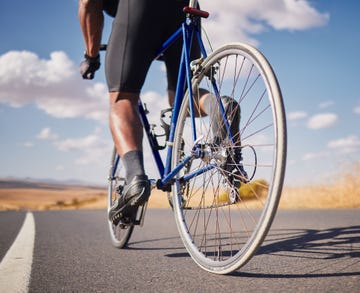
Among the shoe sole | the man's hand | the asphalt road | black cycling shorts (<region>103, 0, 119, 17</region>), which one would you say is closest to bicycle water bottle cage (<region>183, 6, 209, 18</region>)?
black cycling shorts (<region>103, 0, 119, 17</region>)

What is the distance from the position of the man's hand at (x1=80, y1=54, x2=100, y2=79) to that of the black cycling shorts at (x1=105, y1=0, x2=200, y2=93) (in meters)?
0.46

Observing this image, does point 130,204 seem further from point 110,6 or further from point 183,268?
point 110,6

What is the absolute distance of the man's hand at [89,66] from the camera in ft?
9.21

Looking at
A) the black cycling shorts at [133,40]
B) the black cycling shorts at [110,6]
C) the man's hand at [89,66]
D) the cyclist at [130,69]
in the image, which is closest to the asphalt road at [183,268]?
the cyclist at [130,69]

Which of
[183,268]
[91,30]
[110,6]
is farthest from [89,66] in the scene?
[183,268]

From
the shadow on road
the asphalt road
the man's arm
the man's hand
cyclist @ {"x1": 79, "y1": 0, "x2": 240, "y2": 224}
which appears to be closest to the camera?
the asphalt road

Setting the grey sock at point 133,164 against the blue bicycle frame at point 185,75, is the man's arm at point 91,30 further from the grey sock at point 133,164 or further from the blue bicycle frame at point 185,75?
the grey sock at point 133,164

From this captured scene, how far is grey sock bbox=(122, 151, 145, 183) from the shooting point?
85.3 inches

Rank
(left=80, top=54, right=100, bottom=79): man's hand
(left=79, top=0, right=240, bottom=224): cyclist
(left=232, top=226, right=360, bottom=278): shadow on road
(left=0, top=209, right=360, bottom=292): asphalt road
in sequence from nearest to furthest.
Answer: (left=0, top=209, right=360, bottom=292): asphalt road → (left=232, top=226, right=360, bottom=278): shadow on road → (left=79, top=0, right=240, bottom=224): cyclist → (left=80, top=54, right=100, bottom=79): man's hand

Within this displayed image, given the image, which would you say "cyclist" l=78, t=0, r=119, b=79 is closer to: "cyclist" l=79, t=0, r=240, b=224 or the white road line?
"cyclist" l=79, t=0, r=240, b=224

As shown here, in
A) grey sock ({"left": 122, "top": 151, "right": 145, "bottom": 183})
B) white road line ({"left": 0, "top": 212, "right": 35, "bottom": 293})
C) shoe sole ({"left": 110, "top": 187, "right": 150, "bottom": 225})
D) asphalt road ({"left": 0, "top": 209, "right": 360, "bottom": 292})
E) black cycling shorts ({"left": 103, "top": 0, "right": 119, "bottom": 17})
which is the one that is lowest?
white road line ({"left": 0, "top": 212, "right": 35, "bottom": 293})

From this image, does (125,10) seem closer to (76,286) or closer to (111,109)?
(111,109)

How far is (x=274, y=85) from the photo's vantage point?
156 centimetres

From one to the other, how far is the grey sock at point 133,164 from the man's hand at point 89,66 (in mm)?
972
